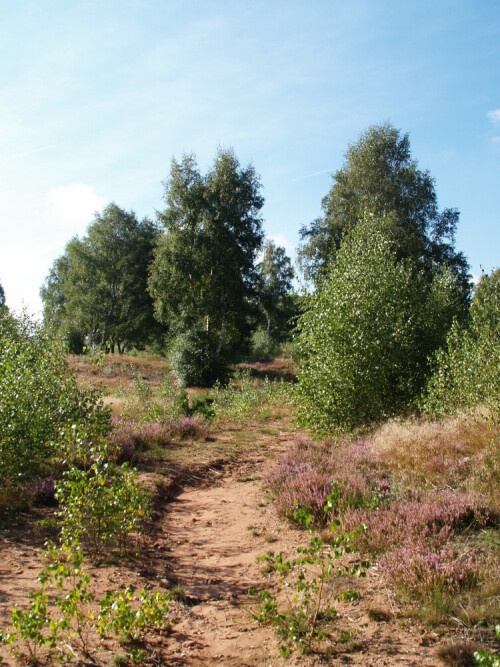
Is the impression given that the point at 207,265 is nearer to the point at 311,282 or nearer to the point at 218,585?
the point at 311,282

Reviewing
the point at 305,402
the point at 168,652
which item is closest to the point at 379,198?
the point at 305,402

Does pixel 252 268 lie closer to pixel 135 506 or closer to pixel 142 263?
pixel 142 263

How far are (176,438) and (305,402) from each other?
3.42 meters

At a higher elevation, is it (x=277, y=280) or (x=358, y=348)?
(x=277, y=280)

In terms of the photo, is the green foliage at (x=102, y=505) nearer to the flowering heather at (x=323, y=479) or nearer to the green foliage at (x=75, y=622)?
the green foliage at (x=75, y=622)

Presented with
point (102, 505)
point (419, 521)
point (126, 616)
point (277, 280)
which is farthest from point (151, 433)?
point (277, 280)

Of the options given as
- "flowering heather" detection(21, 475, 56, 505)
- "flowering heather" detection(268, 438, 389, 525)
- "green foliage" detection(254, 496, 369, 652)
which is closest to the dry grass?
"flowering heather" detection(268, 438, 389, 525)

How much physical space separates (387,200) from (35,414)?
24.8m

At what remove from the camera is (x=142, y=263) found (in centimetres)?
4219

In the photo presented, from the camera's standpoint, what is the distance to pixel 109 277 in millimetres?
40281

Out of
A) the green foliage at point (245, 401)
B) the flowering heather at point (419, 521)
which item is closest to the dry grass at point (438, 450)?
the flowering heather at point (419, 521)

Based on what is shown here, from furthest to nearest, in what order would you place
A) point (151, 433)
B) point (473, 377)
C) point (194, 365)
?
point (194, 365) < point (151, 433) < point (473, 377)

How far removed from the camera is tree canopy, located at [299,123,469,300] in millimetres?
27656

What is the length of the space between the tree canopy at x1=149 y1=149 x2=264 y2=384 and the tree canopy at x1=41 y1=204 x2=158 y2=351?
922 cm
